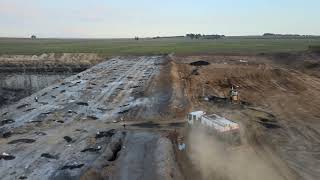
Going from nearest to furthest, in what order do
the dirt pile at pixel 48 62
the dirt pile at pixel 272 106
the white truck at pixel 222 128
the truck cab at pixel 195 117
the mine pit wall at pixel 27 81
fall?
1. the white truck at pixel 222 128
2. the dirt pile at pixel 272 106
3. the truck cab at pixel 195 117
4. the mine pit wall at pixel 27 81
5. the dirt pile at pixel 48 62

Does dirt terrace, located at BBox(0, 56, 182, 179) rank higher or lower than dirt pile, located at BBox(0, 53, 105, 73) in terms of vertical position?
higher

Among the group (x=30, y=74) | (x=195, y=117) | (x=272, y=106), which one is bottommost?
(x=30, y=74)

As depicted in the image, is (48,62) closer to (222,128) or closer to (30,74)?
(30,74)

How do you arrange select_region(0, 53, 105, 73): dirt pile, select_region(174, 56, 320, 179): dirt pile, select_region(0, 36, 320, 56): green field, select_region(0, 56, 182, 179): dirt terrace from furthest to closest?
select_region(0, 36, 320, 56): green field, select_region(0, 53, 105, 73): dirt pile, select_region(174, 56, 320, 179): dirt pile, select_region(0, 56, 182, 179): dirt terrace

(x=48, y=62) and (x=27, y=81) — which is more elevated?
(x=48, y=62)

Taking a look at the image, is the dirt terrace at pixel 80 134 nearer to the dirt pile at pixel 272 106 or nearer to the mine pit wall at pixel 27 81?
the dirt pile at pixel 272 106

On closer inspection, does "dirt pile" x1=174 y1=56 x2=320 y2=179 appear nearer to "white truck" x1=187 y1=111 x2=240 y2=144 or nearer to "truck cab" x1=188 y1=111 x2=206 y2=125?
"white truck" x1=187 y1=111 x2=240 y2=144

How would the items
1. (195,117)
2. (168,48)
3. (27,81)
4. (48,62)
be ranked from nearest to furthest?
(195,117) < (27,81) < (48,62) < (168,48)

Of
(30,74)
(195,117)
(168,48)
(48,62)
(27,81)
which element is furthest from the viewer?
(168,48)

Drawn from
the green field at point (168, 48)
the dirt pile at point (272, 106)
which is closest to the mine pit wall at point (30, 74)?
the green field at point (168, 48)

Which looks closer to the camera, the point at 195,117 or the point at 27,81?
the point at 195,117

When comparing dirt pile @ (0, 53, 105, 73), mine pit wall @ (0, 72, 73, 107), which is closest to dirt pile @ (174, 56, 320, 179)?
mine pit wall @ (0, 72, 73, 107)

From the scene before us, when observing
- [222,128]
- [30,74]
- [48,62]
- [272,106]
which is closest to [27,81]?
→ [30,74]
